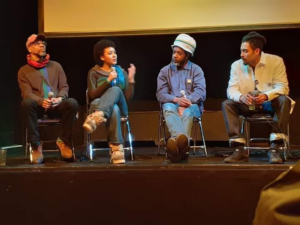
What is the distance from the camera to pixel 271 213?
476 mm

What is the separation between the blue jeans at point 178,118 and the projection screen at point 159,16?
3.53 feet

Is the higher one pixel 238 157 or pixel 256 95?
pixel 256 95

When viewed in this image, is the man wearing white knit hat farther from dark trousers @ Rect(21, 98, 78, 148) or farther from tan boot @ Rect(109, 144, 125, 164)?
dark trousers @ Rect(21, 98, 78, 148)

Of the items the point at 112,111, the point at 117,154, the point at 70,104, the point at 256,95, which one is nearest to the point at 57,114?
the point at 70,104

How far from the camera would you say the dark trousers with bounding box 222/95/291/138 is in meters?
2.83

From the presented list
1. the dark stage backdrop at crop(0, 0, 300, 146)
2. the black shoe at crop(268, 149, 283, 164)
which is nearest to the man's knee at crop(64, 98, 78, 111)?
the dark stage backdrop at crop(0, 0, 300, 146)

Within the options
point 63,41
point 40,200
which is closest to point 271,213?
point 40,200

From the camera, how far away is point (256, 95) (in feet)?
9.49

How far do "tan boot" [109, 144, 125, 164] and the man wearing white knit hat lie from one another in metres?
0.36

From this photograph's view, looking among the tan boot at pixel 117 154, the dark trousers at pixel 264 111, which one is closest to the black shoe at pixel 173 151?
the tan boot at pixel 117 154

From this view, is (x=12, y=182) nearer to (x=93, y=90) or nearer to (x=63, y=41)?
(x=93, y=90)

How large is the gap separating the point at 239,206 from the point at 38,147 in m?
1.55

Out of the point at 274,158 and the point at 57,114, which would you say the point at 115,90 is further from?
the point at 274,158

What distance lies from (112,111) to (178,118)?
51cm
